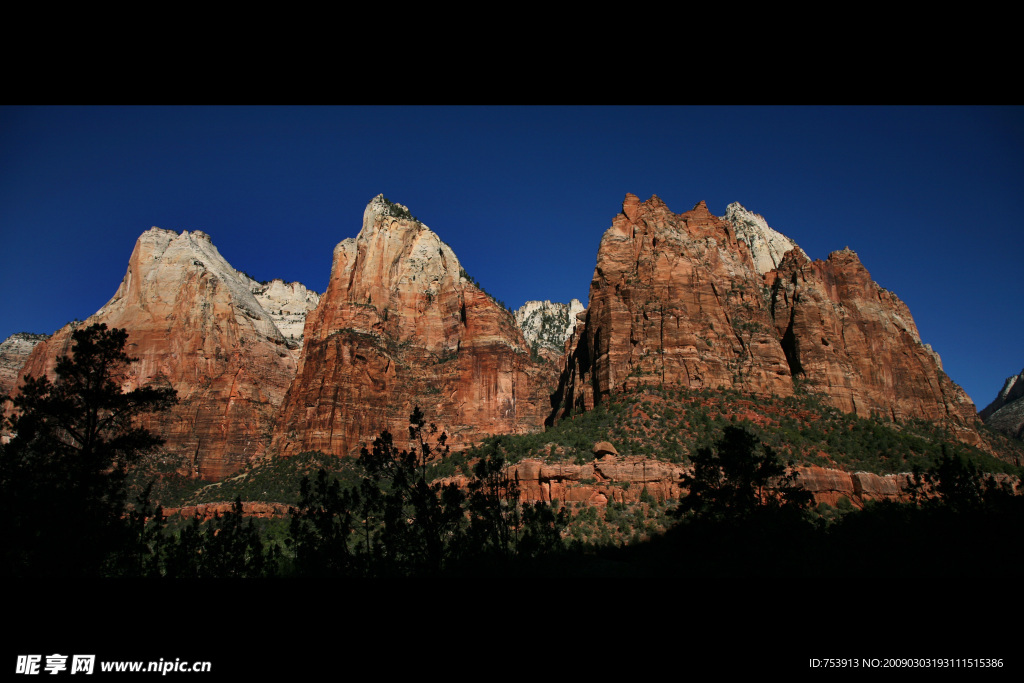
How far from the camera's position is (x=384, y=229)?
3625 inches

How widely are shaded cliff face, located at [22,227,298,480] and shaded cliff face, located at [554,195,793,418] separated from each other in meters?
51.2

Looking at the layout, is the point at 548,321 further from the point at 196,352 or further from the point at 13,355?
the point at 13,355

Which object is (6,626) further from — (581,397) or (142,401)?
(581,397)

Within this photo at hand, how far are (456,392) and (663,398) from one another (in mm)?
40694

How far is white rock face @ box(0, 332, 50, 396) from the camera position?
103938mm

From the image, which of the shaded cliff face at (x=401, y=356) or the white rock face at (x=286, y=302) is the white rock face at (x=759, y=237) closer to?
the shaded cliff face at (x=401, y=356)

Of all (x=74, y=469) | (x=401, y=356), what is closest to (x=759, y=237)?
(x=401, y=356)

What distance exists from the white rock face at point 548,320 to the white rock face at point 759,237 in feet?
187

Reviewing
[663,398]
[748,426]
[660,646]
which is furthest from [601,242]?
[660,646]

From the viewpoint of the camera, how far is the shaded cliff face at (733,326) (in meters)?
52.1

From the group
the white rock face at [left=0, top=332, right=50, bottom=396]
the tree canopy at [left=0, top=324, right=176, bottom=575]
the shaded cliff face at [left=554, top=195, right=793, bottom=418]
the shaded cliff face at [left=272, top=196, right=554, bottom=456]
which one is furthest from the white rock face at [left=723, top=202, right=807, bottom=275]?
the white rock face at [left=0, top=332, right=50, bottom=396]

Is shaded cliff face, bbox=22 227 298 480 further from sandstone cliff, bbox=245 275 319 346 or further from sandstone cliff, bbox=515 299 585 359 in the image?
sandstone cliff, bbox=515 299 585 359

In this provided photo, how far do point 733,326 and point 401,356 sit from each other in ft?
162

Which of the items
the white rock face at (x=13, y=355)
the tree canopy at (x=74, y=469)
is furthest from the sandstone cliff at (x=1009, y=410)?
the white rock face at (x=13, y=355)
